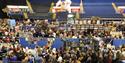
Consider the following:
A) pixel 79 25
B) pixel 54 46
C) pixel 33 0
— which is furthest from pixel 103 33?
pixel 33 0

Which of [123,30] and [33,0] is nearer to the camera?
[123,30]

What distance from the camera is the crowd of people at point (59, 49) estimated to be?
63.3 ft

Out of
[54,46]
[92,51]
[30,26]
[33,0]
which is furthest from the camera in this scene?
[33,0]

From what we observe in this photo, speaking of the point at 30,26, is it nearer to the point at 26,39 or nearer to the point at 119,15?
the point at 26,39

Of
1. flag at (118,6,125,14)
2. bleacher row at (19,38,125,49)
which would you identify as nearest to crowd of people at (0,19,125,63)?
bleacher row at (19,38,125,49)

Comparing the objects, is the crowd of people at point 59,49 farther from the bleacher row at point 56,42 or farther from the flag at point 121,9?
the flag at point 121,9

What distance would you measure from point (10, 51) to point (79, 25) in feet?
22.3

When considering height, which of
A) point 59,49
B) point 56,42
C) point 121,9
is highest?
point 59,49

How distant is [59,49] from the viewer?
21359 millimetres

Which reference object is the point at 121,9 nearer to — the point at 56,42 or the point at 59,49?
the point at 56,42

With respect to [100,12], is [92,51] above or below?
above

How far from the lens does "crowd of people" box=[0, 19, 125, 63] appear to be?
1928 centimetres

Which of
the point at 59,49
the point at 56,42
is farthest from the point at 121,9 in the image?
the point at 59,49

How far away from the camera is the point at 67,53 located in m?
19.6
